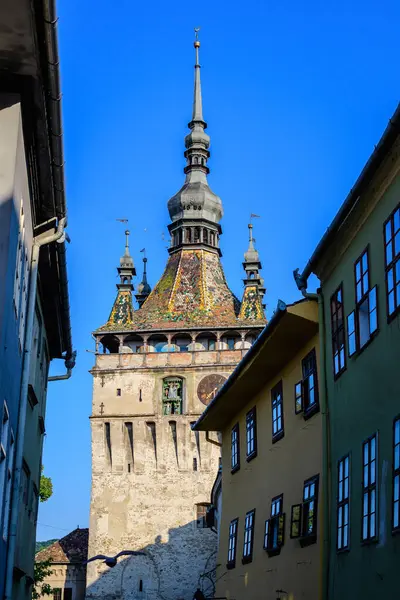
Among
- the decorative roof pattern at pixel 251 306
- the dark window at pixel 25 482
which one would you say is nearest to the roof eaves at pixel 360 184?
the dark window at pixel 25 482

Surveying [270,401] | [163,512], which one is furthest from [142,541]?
[270,401]

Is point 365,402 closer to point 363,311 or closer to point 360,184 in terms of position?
point 363,311

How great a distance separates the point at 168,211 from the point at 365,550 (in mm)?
60065

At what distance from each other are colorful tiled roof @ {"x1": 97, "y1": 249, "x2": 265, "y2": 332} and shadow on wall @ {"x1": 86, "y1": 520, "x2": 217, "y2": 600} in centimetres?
1264

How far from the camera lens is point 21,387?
44.3ft

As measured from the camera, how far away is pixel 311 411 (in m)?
15.9

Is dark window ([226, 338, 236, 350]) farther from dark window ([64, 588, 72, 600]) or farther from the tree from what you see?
dark window ([64, 588, 72, 600])

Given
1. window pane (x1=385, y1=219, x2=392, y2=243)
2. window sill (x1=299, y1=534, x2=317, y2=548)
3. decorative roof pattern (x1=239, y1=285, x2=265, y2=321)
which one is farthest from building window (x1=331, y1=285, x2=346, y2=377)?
decorative roof pattern (x1=239, y1=285, x2=265, y2=321)

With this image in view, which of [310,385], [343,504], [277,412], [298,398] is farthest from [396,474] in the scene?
[277,412]

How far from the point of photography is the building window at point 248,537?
66.9ft

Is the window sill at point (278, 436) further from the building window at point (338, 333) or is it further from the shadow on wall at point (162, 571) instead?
the shadow on wall at point (162, 571)

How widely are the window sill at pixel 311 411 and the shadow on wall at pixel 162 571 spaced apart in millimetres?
40011

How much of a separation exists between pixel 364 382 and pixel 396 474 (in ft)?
6.12

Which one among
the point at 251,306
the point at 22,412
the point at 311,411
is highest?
the point at 251,306
